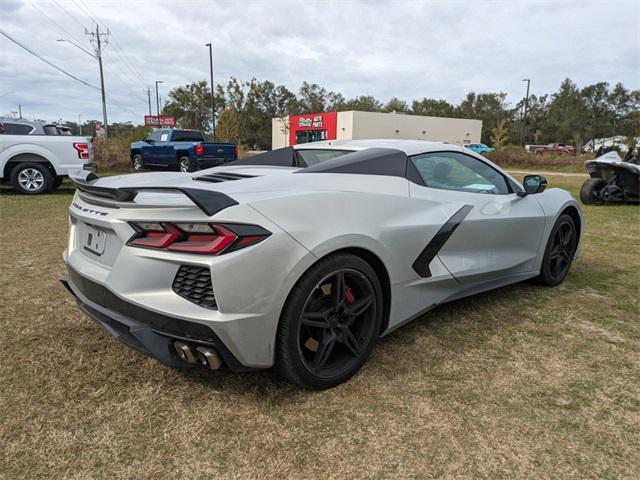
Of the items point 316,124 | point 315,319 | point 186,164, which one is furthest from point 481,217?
point 316,124

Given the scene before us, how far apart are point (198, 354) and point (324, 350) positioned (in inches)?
25.1

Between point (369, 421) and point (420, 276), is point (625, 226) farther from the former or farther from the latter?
point (369, 421)

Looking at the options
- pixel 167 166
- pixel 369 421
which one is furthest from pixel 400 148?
→ pixel 167 166

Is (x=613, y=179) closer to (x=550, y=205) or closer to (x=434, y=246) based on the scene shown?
(x=550, y=205)

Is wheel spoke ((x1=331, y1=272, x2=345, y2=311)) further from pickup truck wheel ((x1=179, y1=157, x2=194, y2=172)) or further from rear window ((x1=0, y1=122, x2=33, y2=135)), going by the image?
pickup truck wheel ((x1=179, y1=157, x2=194, y2=172))

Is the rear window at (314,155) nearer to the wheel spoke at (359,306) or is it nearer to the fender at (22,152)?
the wheel spoke at (359,306)

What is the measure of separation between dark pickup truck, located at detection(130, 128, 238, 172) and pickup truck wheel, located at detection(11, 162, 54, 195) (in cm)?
561

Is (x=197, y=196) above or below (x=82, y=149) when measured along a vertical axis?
below

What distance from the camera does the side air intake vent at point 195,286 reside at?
192 cm

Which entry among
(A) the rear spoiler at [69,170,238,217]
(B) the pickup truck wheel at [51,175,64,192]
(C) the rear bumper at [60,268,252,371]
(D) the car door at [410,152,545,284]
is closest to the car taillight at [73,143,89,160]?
(B) the pickup truck wheel at [51,175,64,192]

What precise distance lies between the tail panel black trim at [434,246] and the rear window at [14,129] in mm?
9629

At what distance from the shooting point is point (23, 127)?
9.45m

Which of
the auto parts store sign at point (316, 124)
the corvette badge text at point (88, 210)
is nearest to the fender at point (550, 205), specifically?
the corvette badge text at point (88, 210)

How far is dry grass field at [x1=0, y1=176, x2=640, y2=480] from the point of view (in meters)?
1.84
